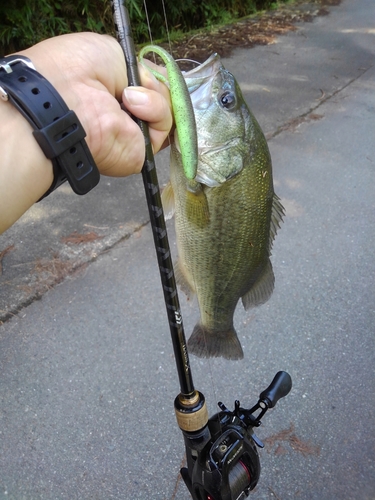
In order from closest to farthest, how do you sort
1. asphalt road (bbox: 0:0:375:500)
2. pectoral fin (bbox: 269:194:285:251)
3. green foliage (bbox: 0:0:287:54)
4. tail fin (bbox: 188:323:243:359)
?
pectoral fin (bbox: 269:194:285:251), tail fin (bbox: 188:323:243:359), asphalt road (bbox: 0:0:375:500), green foliage (bbox: 0:0:287:54)

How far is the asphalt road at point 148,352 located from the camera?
7.39 ft

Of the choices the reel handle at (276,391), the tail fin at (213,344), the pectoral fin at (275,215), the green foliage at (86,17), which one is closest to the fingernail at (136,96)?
the pectoral fin at (275,215)

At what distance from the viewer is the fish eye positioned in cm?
141

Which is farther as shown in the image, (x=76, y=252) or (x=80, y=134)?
(x=76, y=252)

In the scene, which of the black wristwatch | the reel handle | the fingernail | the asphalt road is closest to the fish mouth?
the fingernail

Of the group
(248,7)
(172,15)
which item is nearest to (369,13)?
(248,7)

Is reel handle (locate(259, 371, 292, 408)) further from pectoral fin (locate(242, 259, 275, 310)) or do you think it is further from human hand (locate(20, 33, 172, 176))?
human hand (locate(20, 33, 172, 176))

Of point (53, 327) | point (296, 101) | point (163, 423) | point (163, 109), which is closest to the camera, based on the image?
point (163, 109)

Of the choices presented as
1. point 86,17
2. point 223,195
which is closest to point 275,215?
point 223,195

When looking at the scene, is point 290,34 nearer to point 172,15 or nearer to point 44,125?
point 172,15

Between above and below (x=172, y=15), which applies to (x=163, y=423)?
below

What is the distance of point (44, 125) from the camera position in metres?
0.92

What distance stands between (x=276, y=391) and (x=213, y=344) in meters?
0.28

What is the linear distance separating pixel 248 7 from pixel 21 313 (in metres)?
8.43
